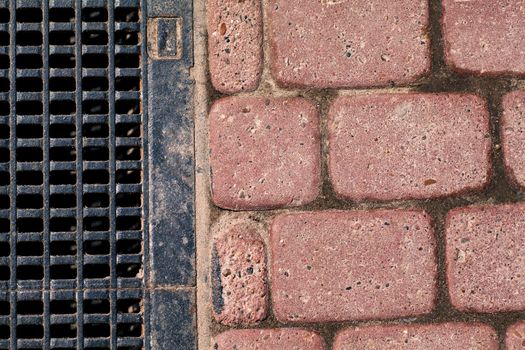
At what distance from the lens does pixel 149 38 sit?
112cm

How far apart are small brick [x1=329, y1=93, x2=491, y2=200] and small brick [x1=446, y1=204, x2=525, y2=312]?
0.06 m

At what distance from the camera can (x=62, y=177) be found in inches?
45.1

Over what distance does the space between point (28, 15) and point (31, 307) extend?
0.53 metres

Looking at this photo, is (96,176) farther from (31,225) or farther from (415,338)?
(415,338)

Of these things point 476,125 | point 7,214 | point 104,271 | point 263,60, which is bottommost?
point 104,271

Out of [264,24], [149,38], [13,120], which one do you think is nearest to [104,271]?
[13,120]

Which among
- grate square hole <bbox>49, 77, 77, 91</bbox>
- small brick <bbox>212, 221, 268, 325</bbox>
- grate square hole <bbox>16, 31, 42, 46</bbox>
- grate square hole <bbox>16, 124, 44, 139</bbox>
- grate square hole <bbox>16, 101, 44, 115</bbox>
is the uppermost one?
grate square hole <bbox>16, 31, 42, 46</bbox>

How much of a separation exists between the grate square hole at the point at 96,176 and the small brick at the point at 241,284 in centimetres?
26

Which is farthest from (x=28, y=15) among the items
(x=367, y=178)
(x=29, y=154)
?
(x=367, y=178)

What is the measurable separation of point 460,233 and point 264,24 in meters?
0.51

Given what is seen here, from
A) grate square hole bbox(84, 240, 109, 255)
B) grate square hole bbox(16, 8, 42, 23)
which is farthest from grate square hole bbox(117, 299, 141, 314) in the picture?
grate square hole bbox(16, 8, 42, 23)

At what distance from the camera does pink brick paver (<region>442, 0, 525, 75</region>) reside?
111 cm

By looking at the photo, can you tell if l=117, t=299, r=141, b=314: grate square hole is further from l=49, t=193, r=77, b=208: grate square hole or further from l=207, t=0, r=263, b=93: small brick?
l=207, t=0, r=263, b=93: small brick

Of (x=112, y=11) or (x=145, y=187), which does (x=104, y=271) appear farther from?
(x=112, y=11)
